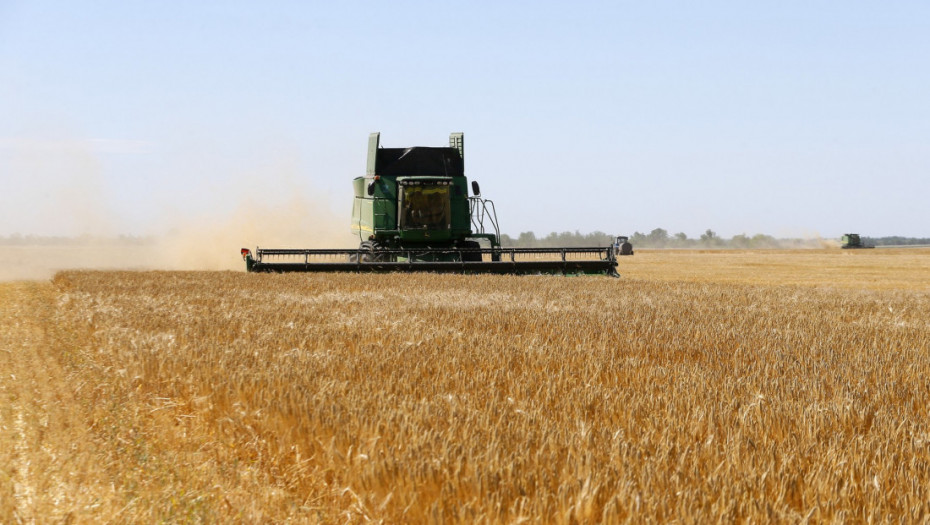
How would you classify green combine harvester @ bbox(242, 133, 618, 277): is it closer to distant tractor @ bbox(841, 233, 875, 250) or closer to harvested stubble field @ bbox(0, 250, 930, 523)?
harvested stubble field @ bbox(0, 250, 930, 523)

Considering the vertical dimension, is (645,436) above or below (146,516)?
above

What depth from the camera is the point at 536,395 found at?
453cm

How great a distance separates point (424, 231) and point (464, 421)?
51.2 feet

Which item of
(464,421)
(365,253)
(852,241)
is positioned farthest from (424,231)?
(852,241)

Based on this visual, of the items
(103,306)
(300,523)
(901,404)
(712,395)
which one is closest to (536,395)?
(712,395)

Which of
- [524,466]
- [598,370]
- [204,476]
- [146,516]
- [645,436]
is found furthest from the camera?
[598,370]

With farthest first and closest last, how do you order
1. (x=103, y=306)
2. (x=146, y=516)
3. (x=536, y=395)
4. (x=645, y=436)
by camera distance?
(x=103, y=306)
(x=536, y=395)
(x=645, y=436)
(x=146, y=516)

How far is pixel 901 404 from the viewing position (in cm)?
469

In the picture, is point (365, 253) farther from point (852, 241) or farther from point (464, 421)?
point (852, 241)

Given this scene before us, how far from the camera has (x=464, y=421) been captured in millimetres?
3775

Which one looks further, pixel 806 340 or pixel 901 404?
pixel 806 340

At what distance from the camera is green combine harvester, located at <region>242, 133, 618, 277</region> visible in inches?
733

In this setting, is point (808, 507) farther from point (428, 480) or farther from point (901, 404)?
point (901, 404)

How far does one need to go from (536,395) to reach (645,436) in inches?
43.9
